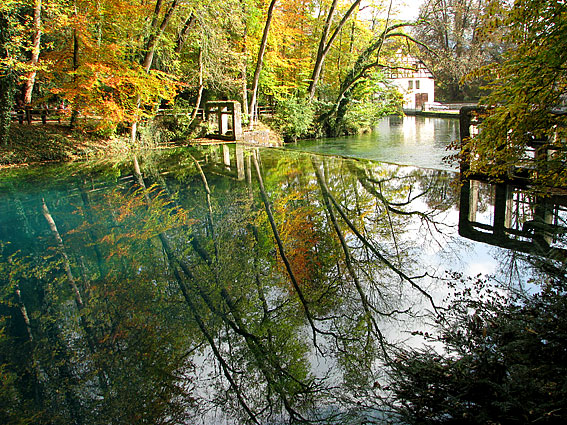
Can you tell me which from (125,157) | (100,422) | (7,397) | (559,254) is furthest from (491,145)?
(125,157)

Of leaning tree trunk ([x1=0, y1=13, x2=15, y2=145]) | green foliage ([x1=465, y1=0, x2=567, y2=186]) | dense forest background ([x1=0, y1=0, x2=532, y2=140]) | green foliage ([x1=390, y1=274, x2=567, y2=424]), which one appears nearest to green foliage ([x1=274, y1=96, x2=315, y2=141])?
dense forest background ([x1=0, y1=0, x2=532, y2=140])

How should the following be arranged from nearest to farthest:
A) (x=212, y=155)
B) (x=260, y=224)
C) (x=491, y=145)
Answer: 1. (x=491, y=145)
2. (x=260, y=224)
3. (x=212, y=155)

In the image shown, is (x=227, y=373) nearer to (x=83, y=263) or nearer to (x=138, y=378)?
(x=138, y=378)

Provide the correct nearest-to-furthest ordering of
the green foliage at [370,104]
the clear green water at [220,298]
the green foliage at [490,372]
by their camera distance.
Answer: the green foliage at [490,372] < the clear green water at [220,298] < the green foliage at [370,104]

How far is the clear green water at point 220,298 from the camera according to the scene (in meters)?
2.43

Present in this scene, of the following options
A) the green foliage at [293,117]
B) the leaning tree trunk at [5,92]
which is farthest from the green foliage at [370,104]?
the leaning tree trunk at [5,92]

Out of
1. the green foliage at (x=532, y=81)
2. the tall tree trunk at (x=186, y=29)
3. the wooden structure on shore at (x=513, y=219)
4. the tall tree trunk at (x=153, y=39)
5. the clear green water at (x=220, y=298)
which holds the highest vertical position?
the tall tree trunk at (x=186, y=29)

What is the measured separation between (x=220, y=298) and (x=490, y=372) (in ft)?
7.35

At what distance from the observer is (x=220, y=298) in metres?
3.60

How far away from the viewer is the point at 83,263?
14.9ft

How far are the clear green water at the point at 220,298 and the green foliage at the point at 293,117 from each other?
1480 centimetres

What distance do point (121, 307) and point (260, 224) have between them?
2491 millimetres

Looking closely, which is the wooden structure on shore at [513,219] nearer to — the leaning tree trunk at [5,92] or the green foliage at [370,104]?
the leaning tree trunk at [5,92]

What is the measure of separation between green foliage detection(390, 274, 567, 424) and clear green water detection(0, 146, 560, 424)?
8.7 inches
